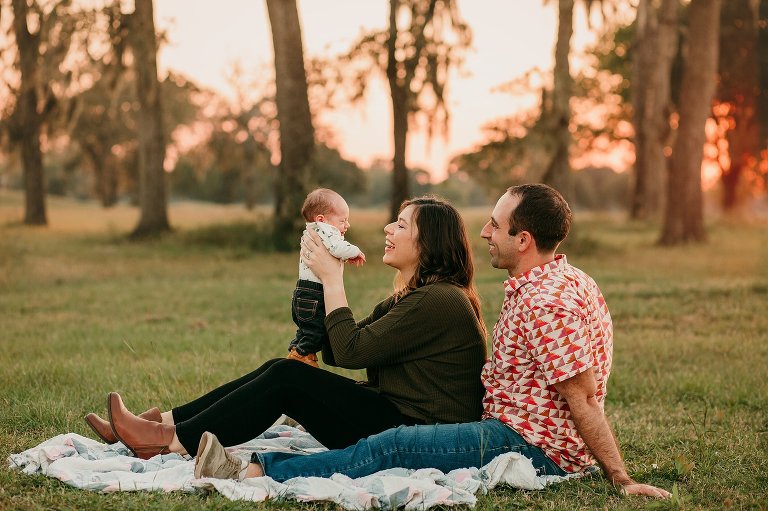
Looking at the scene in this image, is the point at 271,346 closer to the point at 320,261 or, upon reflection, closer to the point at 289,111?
the point at 320,261

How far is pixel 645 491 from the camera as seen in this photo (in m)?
3.90

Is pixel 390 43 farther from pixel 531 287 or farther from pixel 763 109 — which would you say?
pixel 763 109

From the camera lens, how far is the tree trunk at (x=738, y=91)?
3136cm

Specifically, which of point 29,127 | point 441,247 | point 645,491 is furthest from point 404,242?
point 29,127

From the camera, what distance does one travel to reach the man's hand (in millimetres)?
3887

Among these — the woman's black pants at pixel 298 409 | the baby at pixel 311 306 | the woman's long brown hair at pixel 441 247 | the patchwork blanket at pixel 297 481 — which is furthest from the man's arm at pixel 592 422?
the baby at pixel 311 306

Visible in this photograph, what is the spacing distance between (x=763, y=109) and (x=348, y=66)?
65.4ft

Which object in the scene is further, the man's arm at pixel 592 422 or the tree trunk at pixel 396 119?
the tree trunk at pixel 396 119

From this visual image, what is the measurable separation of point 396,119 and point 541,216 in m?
17.1

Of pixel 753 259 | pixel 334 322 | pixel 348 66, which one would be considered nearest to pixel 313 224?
pixel 334 322

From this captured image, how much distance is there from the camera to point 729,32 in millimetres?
31609

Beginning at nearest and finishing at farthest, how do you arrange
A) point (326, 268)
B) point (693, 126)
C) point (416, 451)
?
point (416, 451), point (326, 268), point (693, 126)

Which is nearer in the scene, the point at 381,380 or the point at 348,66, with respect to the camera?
the point at 381,380

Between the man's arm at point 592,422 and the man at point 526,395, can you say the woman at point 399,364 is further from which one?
the man's arm at point 592,422
